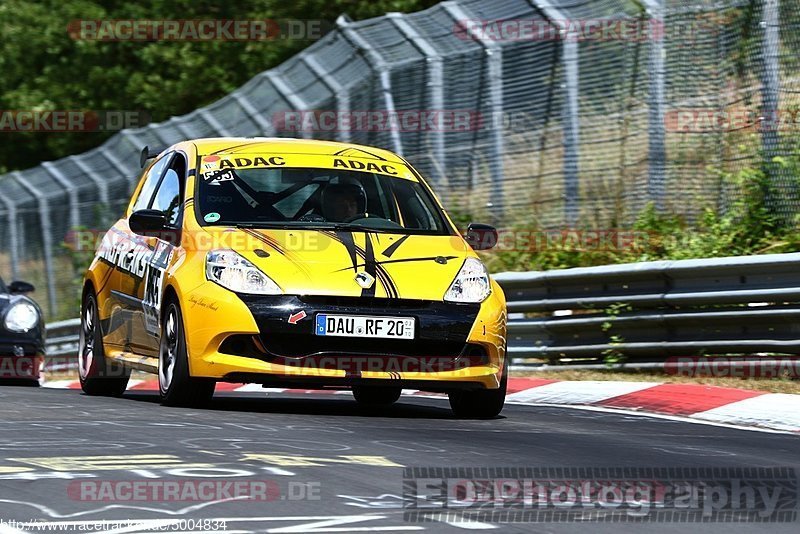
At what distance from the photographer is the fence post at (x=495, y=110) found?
54.6 ft

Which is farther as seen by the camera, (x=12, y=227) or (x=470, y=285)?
(x=12, y=227)

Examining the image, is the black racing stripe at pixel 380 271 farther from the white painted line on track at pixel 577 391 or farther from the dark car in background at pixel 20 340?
the dark car in background at pixel 20 340

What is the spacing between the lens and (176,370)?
31.0ft

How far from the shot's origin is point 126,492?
6.04 m

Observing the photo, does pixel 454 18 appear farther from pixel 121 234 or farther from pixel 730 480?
pixel 730 480

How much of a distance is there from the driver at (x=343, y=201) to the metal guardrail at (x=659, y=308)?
2.76 metres

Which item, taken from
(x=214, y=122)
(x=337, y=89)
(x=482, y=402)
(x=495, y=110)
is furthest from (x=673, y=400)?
(x=214, y=122)

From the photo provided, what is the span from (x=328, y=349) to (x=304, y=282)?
Answer: 382 mm

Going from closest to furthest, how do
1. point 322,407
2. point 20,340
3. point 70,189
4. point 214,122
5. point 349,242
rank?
point 349,242 < point 322,407 < point 20,340 < point 214,122 < point 70,189

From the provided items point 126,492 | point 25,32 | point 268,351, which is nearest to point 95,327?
point 268,351

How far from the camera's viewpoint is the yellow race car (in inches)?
358

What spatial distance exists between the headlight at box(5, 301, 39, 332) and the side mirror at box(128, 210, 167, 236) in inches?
187

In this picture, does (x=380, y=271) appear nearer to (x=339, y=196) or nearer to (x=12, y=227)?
(x=339, y=196)

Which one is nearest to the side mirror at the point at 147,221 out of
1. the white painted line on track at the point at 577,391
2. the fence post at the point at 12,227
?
the white painted line on track at the point at 577,391
